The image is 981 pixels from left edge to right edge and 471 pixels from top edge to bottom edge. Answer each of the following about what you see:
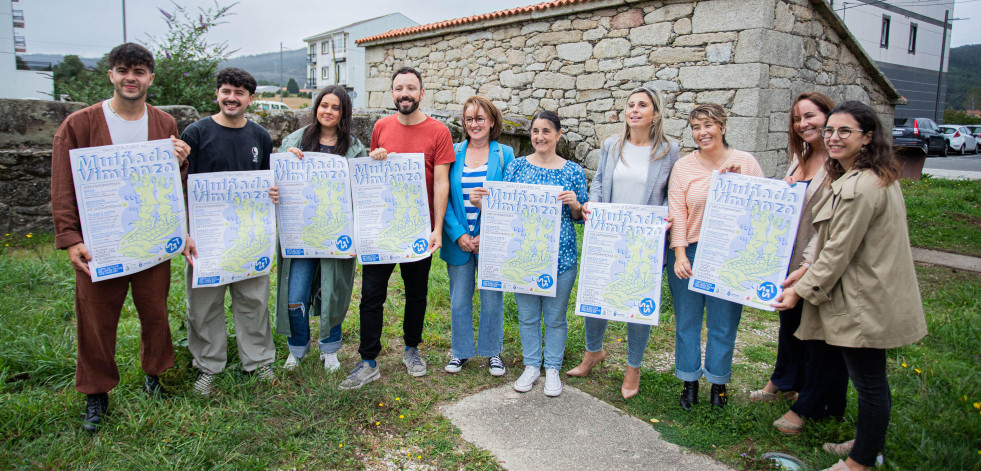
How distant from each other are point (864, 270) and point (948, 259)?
5903 mm

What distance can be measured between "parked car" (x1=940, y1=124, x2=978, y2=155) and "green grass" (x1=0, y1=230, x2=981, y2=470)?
27.1m

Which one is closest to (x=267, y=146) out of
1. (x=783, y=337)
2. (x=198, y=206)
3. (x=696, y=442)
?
(x=198, y=206)

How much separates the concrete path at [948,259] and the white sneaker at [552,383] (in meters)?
5.66

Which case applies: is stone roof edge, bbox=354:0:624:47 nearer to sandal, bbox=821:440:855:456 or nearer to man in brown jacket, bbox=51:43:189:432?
sandal, bbox=821:440:855:456

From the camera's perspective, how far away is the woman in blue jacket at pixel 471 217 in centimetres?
333

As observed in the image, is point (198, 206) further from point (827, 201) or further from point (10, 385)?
point (827, 201)

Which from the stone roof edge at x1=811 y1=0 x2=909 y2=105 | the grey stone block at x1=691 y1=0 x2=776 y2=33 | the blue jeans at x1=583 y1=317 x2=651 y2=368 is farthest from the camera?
the stone roof edge at x1=811 y1=0 x2=909 y2=105

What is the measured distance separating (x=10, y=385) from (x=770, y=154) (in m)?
8.41

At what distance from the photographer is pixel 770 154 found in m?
7.93

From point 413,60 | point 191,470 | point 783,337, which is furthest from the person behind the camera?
point 413,60

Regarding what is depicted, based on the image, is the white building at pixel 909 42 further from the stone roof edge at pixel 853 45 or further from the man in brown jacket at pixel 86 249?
the man in brown jacket at pixel 86 249

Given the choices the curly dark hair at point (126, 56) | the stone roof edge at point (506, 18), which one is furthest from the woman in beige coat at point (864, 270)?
the stone roof edge at point (506, 18)

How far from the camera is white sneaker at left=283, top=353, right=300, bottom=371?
3.38 metres

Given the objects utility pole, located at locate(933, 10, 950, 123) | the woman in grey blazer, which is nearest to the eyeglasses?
the woman in grey blazer
